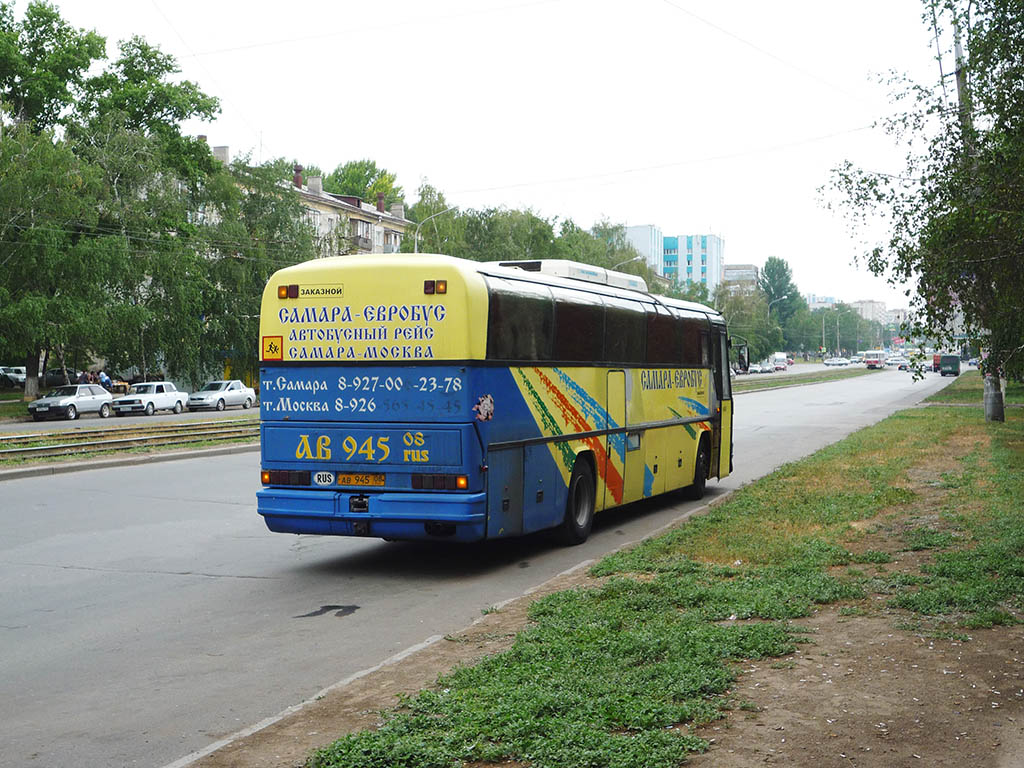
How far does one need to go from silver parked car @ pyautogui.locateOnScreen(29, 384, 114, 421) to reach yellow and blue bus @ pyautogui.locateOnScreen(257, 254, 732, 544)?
112 ft

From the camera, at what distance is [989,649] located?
20.7 ft

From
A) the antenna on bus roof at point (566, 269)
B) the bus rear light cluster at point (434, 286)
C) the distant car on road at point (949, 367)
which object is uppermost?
the antenna on bus roof at point (566, 269)

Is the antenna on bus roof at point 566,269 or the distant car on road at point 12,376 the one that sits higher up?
the antenna on bus roof at point 566,269

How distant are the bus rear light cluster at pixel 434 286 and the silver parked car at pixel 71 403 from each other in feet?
117

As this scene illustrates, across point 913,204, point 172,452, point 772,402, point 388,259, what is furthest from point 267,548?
point 772,402

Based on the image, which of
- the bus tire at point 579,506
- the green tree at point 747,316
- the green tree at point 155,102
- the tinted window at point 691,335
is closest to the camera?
the bus tire at point 579,506

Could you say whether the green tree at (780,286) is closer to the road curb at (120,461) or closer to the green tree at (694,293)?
the green tree at (694,293)

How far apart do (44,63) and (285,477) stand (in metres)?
46.6

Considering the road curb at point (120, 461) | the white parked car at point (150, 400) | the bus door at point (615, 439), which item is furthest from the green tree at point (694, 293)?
the bus door at point (615, 439)

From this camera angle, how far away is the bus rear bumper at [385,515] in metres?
9.97

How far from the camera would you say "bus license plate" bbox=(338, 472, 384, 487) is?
33.7ft

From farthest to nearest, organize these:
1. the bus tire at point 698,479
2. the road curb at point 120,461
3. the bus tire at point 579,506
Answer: the road curb at point 120,461, the bus tire at point 698,479, the bus tire at point 579,506

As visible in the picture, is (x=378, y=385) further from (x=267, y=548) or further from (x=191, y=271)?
(x=191, y=271)

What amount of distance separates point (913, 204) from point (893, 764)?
983cm
